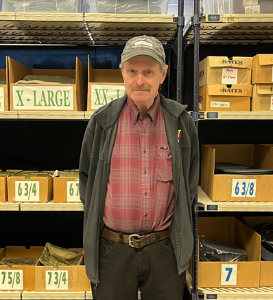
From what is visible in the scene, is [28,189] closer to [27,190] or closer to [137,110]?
[27,190]

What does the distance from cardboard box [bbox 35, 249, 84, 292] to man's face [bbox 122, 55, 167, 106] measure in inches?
45.8

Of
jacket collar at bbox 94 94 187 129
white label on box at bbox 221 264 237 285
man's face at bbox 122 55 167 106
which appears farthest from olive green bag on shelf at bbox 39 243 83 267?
man's face at bbox 122 55 167 106

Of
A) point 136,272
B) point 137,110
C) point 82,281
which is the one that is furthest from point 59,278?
point 137,110

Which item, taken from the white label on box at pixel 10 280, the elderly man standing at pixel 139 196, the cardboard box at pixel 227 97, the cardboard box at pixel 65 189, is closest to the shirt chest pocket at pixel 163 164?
the elderly man standing at pixel 139 196

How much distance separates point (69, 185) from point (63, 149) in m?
0.56

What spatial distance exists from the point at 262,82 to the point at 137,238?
116cm

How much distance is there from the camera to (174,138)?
1.36 meters

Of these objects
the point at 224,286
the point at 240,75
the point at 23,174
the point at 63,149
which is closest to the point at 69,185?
the point at 23,174

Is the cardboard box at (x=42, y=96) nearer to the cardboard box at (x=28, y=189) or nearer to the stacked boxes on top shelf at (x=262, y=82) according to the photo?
the cardboard box at (x=28, y=189)

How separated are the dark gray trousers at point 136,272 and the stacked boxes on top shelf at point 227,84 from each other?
2.88 feet

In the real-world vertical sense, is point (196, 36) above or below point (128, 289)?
above

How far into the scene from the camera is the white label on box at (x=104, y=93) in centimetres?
172

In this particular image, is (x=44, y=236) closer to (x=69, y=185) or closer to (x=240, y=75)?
(x=69, y=185)

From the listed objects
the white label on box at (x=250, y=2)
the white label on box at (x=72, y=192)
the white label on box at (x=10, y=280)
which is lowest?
the white label on box at (x=10, y=280)
